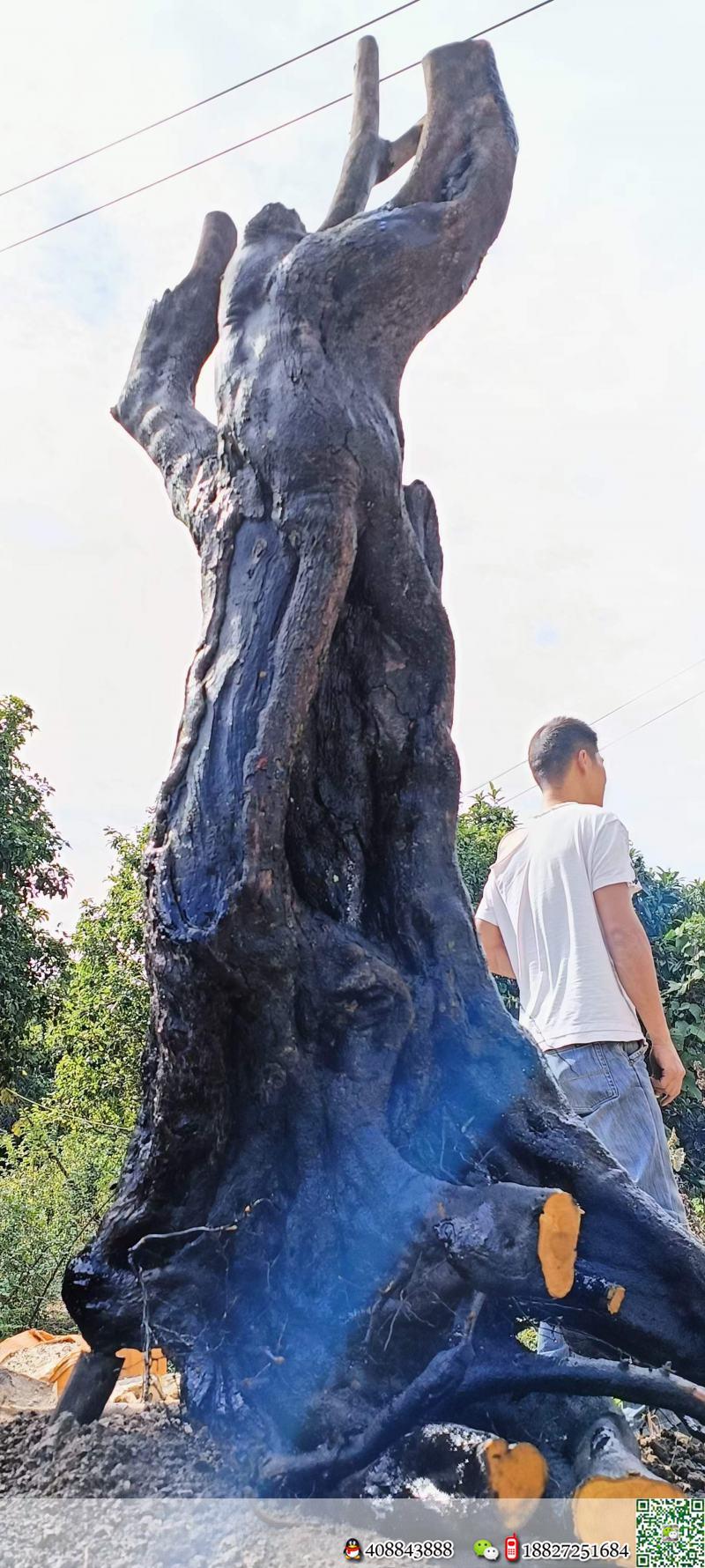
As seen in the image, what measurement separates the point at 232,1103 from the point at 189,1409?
763mm

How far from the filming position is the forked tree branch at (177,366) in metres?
3.69

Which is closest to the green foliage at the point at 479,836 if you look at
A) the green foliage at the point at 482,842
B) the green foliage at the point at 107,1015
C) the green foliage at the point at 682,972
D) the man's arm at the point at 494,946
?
the green foliage at the point at 482,842

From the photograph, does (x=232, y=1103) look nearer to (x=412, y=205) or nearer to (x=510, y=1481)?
(x=510, y=1481)

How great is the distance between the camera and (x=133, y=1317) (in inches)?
109

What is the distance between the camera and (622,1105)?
3.19 metres

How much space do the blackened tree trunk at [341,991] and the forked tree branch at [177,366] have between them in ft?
0.15

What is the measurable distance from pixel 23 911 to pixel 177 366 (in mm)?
11674

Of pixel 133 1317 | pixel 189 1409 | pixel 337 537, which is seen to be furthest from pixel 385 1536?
pixel 337 537

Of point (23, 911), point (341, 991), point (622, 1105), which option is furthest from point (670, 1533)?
point (23, 911)

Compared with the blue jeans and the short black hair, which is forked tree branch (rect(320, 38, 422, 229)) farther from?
the blue jeans

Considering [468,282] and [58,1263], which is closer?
[468,282]

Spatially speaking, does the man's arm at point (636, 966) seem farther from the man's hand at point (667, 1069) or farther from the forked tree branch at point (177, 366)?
the forked tree branch at point (177, 366)

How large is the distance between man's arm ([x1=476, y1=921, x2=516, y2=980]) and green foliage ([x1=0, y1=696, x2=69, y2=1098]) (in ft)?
34.9

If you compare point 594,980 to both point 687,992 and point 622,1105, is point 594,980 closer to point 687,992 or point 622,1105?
point 622,1105
